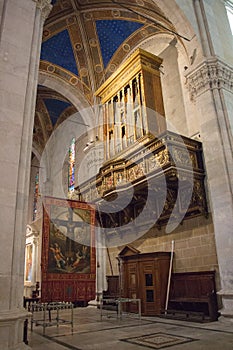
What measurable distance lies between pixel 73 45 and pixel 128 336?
11184 mm

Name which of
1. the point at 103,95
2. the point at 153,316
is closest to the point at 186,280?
the point at 153,316

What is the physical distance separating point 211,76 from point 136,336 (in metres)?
6.47

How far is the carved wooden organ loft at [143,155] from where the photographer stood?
24.3ft

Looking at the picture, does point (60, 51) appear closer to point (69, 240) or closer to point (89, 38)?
point (89, 38)

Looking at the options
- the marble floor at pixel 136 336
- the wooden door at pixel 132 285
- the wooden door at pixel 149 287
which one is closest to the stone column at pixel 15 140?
the marble floor at pixel 136 336

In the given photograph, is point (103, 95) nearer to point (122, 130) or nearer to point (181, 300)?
point (122, 130)

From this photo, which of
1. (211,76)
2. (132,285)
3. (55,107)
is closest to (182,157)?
(211,76)

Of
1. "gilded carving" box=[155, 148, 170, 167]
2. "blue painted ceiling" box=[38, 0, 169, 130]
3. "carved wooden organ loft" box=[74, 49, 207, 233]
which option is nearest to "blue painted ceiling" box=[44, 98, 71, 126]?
"blue painted ceiling" box=[38, 0, 169, 130]

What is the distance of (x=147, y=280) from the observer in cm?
816

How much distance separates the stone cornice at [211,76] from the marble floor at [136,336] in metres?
5.72

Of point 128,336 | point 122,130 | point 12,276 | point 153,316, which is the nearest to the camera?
point 12,276

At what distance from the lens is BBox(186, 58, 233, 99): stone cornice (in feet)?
26.3

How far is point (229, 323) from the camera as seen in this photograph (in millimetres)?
6219

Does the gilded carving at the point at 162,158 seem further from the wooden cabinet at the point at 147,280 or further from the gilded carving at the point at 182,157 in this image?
the wooden cabinet at the point at 147,280
